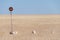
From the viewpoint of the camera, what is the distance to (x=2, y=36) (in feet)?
44.9

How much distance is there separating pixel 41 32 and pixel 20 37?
78.7 inches

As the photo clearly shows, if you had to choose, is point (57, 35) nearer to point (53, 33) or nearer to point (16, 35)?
point (53, 33)

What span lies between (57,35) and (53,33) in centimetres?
54

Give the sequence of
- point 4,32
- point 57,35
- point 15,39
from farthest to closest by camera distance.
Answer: point 4,32 < point 57,35 < point 15,39

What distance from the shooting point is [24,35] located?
1381 centimetres

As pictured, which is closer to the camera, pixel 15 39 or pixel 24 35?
pixel 15 39

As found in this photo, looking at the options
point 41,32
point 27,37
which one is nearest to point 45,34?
point 41,32

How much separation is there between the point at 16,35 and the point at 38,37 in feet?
5.41

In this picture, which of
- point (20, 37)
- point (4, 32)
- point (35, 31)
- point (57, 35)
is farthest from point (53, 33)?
point (4, 32)

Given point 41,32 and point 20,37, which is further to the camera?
point 41,32

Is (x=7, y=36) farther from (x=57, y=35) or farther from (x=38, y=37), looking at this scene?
(x=57, y=35)

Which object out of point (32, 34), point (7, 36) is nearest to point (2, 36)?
point (7, 36)

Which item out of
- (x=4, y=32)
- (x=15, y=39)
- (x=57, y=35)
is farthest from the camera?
(x=4, y=32)

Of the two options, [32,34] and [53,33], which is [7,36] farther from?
[53,33]
